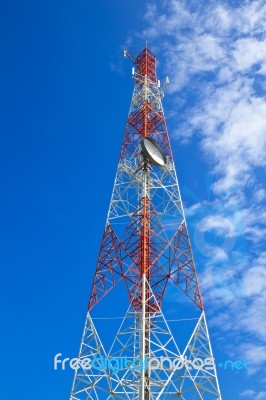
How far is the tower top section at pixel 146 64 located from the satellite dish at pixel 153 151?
793 cm

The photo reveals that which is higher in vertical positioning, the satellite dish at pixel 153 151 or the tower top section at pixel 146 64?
the tower top section at pixel 146 64

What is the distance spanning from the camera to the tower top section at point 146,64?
35.3 m

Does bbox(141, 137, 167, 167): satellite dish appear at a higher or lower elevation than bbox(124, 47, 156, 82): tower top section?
lower

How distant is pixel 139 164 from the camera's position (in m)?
30.0

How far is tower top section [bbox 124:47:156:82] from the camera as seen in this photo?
35.3 meters

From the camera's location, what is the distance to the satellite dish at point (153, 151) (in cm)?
2881

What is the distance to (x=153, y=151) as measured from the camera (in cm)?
2930

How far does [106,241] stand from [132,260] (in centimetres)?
221

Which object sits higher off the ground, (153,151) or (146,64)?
(146,64)

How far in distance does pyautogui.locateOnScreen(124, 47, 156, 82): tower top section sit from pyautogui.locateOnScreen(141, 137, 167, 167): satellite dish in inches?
312

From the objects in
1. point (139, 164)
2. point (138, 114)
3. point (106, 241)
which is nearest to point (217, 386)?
point (106, 241)

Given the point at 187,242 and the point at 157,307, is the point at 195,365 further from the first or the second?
the point at 187,242

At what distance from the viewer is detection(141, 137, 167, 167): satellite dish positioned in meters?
28.8

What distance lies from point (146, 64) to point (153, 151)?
31.2 feet
